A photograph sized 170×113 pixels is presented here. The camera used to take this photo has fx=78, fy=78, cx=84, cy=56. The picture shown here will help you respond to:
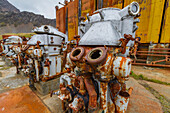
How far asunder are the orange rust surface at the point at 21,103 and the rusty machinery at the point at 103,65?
89cm

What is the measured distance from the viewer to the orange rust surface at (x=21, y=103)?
1.74 meters

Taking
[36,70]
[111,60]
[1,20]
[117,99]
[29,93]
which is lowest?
[29,93]

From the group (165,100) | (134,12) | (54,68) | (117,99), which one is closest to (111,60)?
(117,99)

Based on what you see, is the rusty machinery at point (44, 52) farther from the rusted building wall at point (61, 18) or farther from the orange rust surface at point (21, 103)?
the rusted building wall at point (61, 18)

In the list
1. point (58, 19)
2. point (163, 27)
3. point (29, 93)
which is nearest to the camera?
point (29, 93)

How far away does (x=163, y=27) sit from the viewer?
4238 mm

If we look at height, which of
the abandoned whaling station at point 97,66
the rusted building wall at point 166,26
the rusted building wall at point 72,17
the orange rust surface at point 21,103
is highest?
the rusted building wall at point 72,17

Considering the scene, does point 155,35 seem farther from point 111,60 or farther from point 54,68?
point 54,68

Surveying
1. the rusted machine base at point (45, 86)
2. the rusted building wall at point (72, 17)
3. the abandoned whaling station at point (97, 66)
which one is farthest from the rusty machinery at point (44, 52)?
the rusted building wall at point (72, 17)

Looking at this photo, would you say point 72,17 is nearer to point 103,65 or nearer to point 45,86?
point 45,86

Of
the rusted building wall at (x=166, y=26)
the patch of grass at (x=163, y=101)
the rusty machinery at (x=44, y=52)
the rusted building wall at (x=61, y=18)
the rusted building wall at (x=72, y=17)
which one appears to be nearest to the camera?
the patch of grass at (x=163, y=101)

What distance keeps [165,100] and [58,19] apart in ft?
35.5

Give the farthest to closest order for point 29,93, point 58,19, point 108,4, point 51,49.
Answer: point 58,19, point 108,4, point 51,49, point 29,93

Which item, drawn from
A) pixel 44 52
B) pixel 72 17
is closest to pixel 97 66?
pixel 44 52
